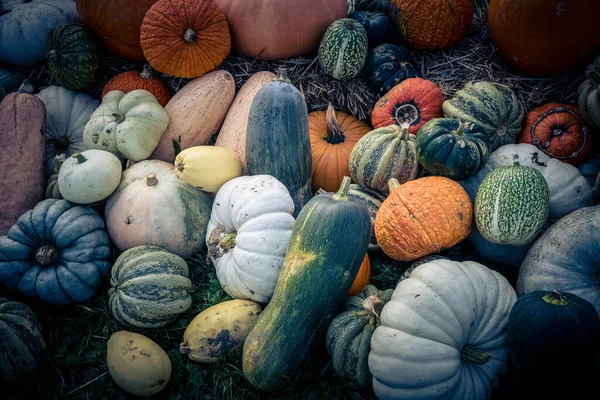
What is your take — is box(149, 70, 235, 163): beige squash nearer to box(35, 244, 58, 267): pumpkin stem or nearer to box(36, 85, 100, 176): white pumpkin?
box(36, 85, 100, 176): white pumpkin

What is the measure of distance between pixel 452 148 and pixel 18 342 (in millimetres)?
3215

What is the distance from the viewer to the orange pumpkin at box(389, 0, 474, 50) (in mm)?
3865

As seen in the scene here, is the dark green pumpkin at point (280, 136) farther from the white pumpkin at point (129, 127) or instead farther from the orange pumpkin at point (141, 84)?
the orange pumpkin at point (141, 84)

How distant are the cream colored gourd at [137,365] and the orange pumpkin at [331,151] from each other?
1.90 meters

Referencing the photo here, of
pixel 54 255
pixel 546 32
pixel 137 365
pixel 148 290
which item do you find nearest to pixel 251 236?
pixel 148 290

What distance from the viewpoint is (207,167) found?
11.3 feet

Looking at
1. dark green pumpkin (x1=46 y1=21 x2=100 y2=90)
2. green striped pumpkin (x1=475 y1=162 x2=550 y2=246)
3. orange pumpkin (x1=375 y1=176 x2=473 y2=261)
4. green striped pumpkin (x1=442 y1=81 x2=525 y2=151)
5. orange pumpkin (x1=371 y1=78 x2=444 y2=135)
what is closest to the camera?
green striped pumpkin (x1=475 y1=162 x2=550 y2=246)

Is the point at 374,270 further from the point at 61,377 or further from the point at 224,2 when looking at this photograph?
the point at 224,2

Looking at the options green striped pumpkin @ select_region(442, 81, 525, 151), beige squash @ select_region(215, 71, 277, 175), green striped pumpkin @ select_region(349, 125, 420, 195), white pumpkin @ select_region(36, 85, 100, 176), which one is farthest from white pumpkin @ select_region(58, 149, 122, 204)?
green striped pumpkin @ select_region(442, 81, 525, 151)

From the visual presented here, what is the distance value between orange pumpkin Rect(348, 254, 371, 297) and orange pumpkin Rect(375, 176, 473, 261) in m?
0.22

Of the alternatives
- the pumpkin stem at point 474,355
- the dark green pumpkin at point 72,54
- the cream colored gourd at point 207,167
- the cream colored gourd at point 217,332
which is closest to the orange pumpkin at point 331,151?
the cream colored gourd at point 207,167

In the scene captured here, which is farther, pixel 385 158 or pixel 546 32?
pixel 546 32

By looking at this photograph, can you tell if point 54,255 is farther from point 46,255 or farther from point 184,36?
point 184,36

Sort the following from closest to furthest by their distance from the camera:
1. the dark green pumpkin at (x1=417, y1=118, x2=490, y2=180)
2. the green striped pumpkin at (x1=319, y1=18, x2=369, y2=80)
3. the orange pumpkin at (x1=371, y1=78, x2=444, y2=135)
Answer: the dark green pumpkin at (x1=417, y1=118, x2=490, y2=180) < the orange pumpkin at (x1=371, y1=78, x2=444, y2=135) < the green striped pumpkin at (x1=319, y1=18, x2=369, y2=80)
